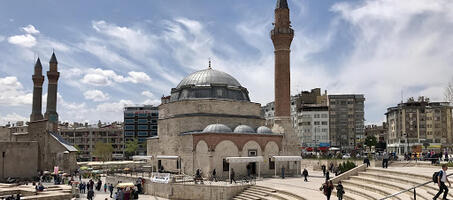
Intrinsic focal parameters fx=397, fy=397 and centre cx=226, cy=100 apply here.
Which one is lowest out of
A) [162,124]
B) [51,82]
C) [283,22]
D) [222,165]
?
[222,165]

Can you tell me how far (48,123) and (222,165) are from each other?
21.0 metres

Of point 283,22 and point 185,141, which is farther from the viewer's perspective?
point 283,22

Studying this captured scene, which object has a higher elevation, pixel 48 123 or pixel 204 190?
pixel 48 123

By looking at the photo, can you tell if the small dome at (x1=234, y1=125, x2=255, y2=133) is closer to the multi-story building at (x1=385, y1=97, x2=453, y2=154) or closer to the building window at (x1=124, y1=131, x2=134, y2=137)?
the multi-story building at (x1=385, y1=97, x2=453, y2=154)

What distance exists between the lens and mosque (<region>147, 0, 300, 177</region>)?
28.6 metres

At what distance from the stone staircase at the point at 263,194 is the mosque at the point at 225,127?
11.3ft

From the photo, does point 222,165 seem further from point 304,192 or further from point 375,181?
point 375,181

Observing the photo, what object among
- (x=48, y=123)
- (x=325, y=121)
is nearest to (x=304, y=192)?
(x=48, y=123)

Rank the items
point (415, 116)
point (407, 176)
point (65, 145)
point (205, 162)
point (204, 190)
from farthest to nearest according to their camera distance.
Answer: point (415, 116) → point (65, 145) → point (205, 162) → point (204, 190) → point (407, 176)

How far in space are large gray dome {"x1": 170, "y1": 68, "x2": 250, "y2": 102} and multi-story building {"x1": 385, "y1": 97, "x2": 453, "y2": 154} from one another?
37986mm

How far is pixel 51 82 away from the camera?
4784 cm

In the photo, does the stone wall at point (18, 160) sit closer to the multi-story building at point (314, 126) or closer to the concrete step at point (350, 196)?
the concrete step at point (350, 196)

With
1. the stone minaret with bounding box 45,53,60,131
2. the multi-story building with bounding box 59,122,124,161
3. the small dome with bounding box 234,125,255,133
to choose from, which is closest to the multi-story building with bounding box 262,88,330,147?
the multi-story building with bounding box 59,122,124,161

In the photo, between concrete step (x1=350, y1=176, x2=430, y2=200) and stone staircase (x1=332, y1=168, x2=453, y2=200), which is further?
stone staircase (x1=332, y1=168, x2=453, y2=200)
